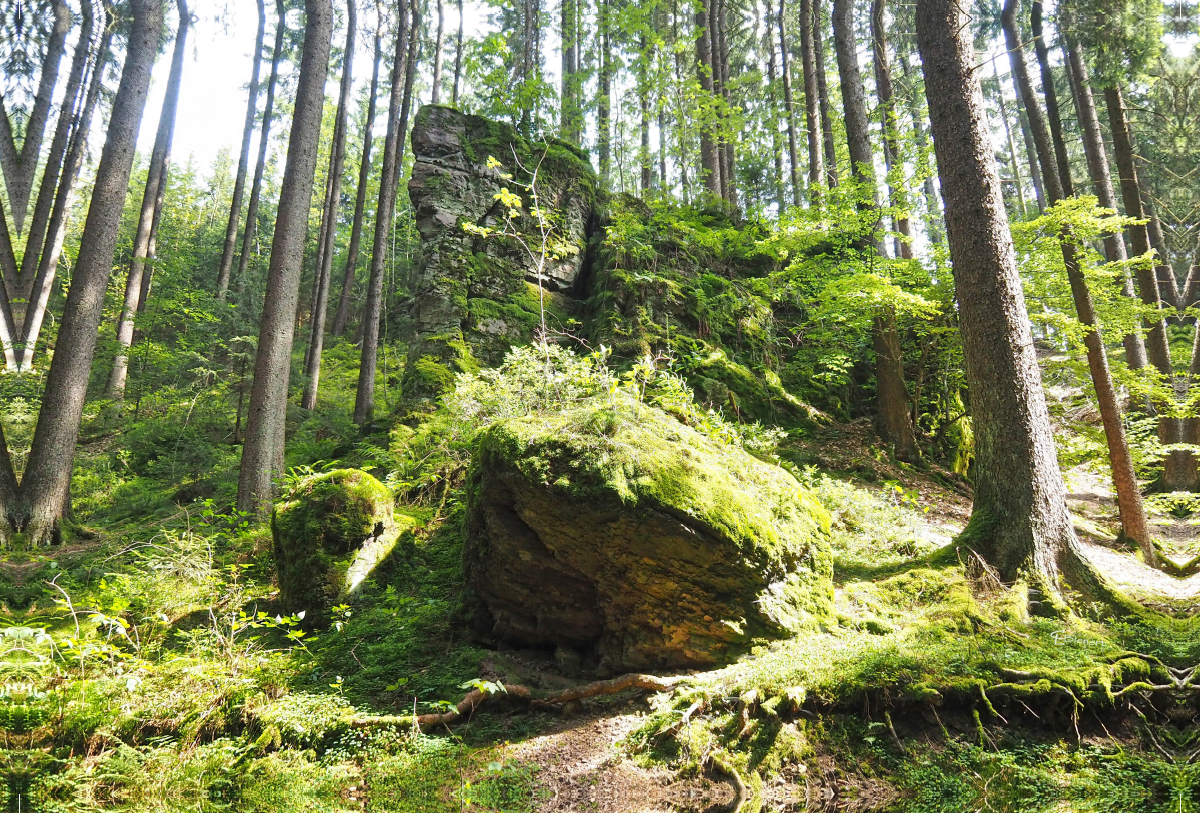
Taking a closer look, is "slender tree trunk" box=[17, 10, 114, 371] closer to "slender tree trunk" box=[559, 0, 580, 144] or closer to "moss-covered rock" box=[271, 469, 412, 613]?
"slender tree trunk" box=[559, 0, 580, 144]

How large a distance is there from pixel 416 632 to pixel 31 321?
14.1 m

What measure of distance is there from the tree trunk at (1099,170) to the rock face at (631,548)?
1143 centimetres

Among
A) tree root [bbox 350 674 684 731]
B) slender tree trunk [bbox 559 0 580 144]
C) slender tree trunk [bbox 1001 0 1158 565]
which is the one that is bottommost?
tree root [bbox 350 674 684 731]

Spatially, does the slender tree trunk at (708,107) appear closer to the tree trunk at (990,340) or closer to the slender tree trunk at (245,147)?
the tree trunk at (990,340)

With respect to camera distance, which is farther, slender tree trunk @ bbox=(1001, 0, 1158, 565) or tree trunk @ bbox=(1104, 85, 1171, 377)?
tree trunk @ bbox=(1104, 85, 1171, 377)

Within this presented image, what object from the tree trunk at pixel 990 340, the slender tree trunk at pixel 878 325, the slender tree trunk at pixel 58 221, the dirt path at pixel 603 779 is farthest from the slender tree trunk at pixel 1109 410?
the slender tree trunk at pixel 58 221

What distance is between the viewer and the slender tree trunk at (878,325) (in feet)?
33.1

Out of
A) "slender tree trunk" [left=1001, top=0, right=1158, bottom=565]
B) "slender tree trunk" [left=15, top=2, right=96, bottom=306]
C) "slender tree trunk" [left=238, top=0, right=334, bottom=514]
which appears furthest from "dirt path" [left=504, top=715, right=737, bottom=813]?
"slender tree trunk" [left=15, top=2, right=96, bottom=306]

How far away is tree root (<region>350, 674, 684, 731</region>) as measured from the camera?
3676mm

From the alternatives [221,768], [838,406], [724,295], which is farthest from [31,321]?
[838,406]

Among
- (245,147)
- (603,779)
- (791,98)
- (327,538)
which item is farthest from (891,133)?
(245,147)

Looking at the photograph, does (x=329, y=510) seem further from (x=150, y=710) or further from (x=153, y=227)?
(x=153, y=227)

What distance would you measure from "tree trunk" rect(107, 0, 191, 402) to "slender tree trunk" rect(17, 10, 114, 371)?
1510mm

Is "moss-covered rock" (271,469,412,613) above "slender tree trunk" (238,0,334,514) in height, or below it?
below
